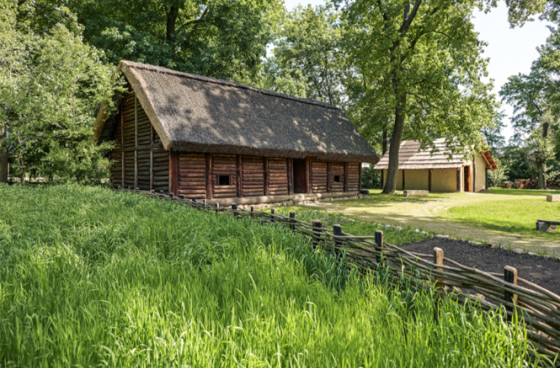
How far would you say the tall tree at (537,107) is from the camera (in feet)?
106

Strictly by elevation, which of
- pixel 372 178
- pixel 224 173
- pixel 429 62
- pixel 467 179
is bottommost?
pixel 467 179

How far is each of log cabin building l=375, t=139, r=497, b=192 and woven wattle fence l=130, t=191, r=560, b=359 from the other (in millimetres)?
23914

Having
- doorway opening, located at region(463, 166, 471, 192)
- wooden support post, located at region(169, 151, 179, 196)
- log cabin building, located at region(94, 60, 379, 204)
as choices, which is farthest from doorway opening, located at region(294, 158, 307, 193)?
doorway opening, located at region(463, 166, 471, 192)

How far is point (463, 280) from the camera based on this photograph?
283 cm

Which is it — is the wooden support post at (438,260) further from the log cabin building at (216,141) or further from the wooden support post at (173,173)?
the wooden support post at (173,173)

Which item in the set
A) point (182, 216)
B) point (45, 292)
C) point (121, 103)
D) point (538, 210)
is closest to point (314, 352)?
point (45, 292)

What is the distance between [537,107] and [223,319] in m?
49.4

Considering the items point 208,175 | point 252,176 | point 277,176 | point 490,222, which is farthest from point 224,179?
A: point 490,222

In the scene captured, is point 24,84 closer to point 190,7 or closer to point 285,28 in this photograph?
point 190,7

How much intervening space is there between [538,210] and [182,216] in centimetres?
1452

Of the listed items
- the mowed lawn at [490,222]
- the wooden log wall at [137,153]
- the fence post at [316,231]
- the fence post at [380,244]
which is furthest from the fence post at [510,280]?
the wooden log wall at [137,153]

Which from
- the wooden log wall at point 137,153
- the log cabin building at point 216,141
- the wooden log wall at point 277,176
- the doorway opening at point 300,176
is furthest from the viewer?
the doorway opening at point 300,176

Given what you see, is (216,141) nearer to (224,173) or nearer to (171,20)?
(224,173)

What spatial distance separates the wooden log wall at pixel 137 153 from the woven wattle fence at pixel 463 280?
34.8 ft
